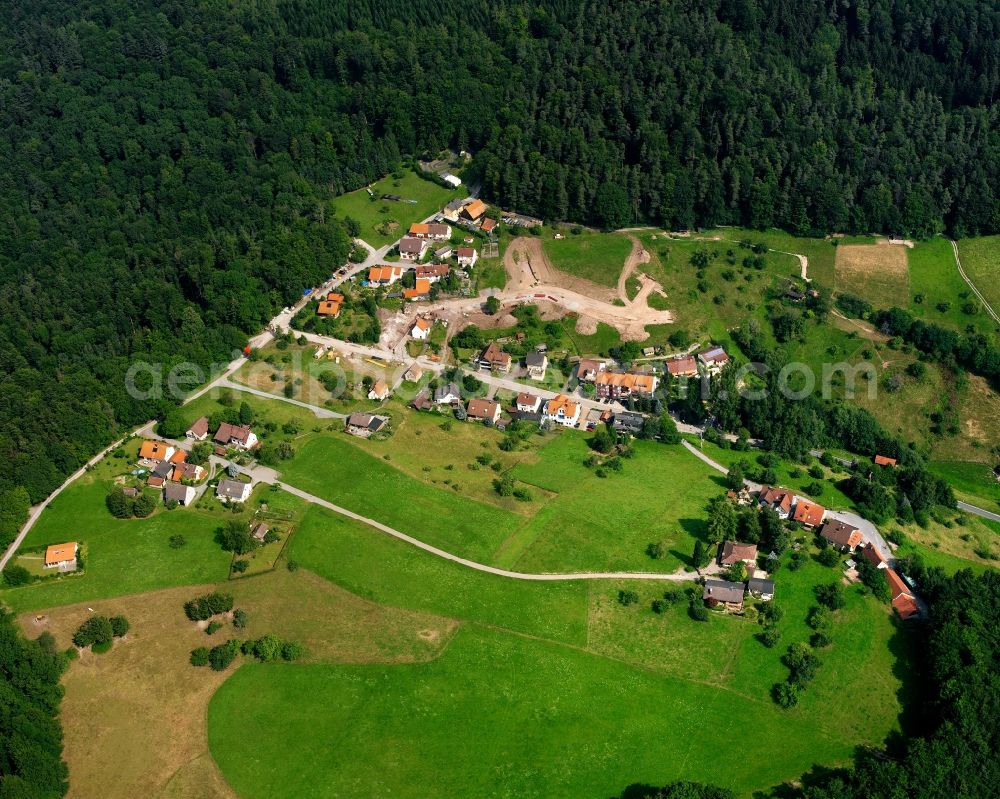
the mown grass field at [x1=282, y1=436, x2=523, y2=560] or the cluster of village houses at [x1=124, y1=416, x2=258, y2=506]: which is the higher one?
the cluster of village houses at [x1=124, y1=416, x2=258, y2=506]

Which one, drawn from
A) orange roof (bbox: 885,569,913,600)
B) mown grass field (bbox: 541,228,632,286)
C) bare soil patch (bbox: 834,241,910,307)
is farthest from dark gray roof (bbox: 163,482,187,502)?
bare soil patch (bbox: 834,241,910,307)

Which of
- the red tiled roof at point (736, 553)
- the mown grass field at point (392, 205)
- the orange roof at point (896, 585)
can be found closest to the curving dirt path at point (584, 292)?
the mown grass field at point (392, 205)

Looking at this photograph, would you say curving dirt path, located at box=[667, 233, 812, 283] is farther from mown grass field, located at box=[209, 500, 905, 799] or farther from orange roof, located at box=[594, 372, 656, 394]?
mown grass field, located at box=[209, 500, 905, 799]

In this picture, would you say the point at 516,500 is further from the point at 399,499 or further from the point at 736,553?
the point at 736,553

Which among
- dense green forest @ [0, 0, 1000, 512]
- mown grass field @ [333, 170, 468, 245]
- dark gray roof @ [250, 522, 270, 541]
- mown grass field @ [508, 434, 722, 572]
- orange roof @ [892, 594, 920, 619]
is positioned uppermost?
dense green forest @ [0, 0, 1000, 512]

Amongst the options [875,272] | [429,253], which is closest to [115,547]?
[429,253]

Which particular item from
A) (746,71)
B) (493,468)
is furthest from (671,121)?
(493,468)
